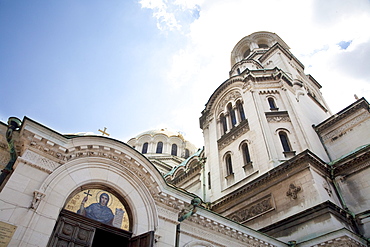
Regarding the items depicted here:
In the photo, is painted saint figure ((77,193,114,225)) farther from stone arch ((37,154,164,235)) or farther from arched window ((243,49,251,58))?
arched window ((243,49,251,58))

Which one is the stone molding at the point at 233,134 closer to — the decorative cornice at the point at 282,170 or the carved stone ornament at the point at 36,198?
the decorative cornice at the point at 282,170

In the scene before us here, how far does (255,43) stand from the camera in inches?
1570

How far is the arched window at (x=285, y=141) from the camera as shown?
19078 mm

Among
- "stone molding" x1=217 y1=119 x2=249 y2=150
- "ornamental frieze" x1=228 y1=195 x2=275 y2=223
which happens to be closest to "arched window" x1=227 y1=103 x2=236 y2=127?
"stone molding" x1=217 y1=119 x2=249 y2=150

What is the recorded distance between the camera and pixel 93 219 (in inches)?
320

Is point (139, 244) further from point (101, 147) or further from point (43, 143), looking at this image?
point (43, 143)

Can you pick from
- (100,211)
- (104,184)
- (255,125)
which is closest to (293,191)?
(255,125)

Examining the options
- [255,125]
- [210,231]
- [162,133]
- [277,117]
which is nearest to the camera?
[210,231]

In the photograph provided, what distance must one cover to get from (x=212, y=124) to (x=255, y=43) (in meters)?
20.3

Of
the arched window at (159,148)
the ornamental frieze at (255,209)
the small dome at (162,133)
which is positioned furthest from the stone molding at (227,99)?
the small dome at (162,133)

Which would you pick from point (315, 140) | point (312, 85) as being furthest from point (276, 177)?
point (312, 85)

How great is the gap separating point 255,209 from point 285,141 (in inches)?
244

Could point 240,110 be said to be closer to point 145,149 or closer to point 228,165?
point 228,165

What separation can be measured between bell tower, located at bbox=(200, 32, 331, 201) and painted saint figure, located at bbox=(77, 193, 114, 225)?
40.5 feet
